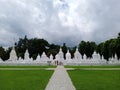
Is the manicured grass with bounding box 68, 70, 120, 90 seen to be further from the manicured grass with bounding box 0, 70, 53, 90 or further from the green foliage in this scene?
the green foliage

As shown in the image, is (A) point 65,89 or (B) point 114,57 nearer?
(A) point 65,89

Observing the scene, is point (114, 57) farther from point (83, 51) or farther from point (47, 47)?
point (47, 47)

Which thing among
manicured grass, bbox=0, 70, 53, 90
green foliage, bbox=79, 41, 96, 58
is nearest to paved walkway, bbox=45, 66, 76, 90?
manicured grass, bbox=0, 70, 53, 90

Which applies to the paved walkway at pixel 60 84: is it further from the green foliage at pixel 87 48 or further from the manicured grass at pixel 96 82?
the green foliage at pixel 87 48

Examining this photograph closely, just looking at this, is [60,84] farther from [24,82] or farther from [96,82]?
[24,82]

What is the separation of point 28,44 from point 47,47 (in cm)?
914

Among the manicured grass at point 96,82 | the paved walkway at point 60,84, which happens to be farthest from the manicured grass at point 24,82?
the manicured grass at point 96,82

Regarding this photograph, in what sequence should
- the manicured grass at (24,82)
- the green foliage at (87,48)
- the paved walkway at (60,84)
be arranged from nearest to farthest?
the paved walkway at (60,84), the manicured grass at (24,82), the green foliage at (87,48)

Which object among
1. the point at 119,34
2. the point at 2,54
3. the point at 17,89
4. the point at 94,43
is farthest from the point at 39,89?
the point at 94,43

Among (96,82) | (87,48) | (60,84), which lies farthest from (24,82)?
(87,48)

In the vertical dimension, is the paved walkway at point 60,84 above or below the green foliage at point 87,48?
below

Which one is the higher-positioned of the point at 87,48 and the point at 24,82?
the point at 87,48

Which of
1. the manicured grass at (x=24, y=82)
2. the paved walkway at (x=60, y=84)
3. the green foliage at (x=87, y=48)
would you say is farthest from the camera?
the green foliage at (x=87, y=48)

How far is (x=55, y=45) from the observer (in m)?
114
